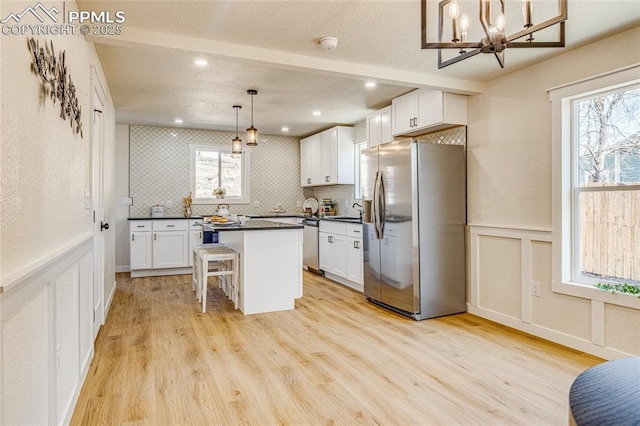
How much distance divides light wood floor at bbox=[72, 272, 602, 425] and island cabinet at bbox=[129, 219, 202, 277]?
1.95 meters

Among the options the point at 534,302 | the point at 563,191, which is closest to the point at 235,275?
the point at 534,302

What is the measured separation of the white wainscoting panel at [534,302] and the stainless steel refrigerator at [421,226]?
9.0 inches

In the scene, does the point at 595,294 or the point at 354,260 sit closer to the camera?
the point at 595,294

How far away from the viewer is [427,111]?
4082 mm

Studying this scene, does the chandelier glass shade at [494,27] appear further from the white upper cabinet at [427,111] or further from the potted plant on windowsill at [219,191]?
the potted plant on windowsill at [219,191]

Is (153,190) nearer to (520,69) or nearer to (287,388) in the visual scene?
(287,388)

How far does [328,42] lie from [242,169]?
4.61 meters

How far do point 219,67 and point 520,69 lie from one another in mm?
2782

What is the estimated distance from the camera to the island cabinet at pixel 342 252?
196 inches

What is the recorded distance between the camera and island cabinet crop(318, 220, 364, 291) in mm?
4980

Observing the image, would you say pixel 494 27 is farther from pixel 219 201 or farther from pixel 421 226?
pixel 219 201

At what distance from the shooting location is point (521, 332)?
3.44 m

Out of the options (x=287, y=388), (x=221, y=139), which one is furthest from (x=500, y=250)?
(x=221, y=139)

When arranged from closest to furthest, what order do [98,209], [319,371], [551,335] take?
[319,371] < [551,335] < [98,209]
